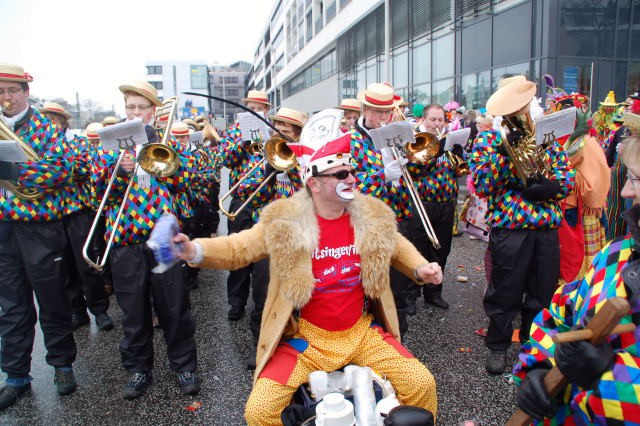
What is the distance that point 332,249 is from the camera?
2.57 m

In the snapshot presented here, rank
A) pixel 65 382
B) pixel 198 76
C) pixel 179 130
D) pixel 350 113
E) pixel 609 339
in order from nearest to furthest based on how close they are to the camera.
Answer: pixel 609 339, pixel 65 382, pixel 179 130, pixel 350 113, pixel 198 76

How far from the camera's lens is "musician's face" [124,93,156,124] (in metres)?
3.57

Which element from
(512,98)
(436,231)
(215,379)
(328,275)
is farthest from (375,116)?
(215,379)

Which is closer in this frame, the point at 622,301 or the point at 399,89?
the point at 622,301

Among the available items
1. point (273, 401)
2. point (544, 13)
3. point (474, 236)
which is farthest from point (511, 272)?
point (544, 13)

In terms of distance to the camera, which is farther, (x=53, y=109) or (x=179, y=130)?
(x=179, y=130)

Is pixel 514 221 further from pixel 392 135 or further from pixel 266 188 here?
pixel 266 188

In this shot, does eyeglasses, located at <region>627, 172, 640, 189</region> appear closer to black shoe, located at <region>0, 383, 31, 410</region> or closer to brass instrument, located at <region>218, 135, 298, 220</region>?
brass instrument, located at <region>218, 135, 298, 220</region>

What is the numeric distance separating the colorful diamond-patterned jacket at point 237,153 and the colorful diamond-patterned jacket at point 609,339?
3.43m

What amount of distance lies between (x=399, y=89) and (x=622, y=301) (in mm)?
20190

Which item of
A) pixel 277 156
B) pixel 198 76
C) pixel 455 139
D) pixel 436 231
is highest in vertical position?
pixel 198 76

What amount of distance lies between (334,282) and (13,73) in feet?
8.75

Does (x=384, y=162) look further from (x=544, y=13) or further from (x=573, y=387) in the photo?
(x=544, y=13)

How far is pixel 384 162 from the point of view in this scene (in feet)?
13.5
